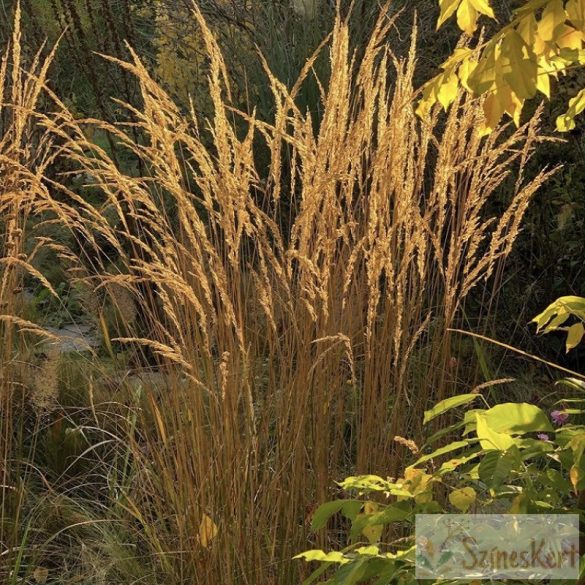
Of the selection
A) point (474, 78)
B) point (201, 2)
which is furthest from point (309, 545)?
point (201, 2)

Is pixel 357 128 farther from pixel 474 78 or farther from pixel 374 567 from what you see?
pixel 374 567

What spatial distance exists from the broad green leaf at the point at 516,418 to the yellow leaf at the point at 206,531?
0.96 m

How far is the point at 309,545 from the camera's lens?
2.77m

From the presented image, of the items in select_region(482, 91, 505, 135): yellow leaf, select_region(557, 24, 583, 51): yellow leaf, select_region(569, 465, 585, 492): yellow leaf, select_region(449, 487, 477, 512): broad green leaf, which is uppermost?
select_region(557, 24, 583, 51): yellow leaf

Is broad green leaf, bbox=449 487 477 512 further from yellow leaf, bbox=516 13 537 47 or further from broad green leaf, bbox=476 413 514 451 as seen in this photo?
yellow leaf, bbox=516 13 537 47

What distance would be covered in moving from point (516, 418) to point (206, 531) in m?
1.03

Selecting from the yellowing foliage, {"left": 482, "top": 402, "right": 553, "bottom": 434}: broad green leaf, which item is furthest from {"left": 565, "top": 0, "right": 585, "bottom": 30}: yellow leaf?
{"left": 482, "top": 402, "right": 553, "bottom": 434}: broad green leaf

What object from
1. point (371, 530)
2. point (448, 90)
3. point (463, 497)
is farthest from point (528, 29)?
point (371, 530)

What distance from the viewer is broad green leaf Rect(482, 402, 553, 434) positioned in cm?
186

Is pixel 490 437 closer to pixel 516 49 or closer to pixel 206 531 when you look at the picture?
pixel 516 49

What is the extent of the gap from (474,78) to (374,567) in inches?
34.7

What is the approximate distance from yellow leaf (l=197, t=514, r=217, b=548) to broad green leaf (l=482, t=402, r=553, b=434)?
963mm

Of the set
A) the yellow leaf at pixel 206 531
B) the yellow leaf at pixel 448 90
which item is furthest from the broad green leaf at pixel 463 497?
the yellow leaf at pixel 206 531

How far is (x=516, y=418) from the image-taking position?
189 cm
